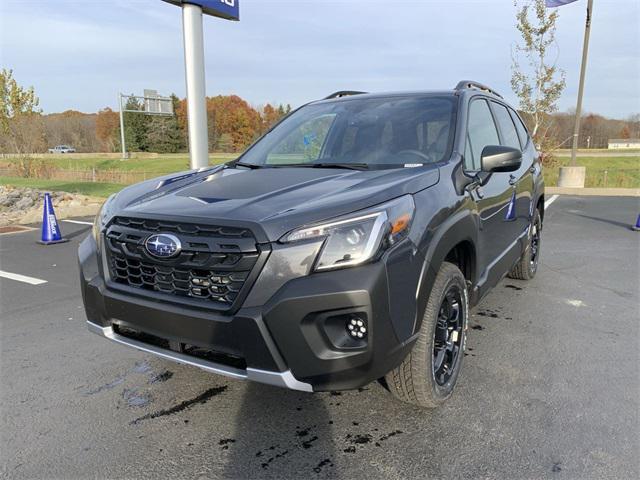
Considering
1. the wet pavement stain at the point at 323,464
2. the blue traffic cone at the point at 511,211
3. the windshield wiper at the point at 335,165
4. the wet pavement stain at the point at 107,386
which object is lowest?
the wet pavement stain at the point at 107,386

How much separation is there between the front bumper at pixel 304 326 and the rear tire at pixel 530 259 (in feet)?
11.7

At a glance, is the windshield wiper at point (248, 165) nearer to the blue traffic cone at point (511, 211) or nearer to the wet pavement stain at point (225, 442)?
the wet pavement stain at point (225, 442)

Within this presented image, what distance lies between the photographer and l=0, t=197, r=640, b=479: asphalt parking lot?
2.37 metres

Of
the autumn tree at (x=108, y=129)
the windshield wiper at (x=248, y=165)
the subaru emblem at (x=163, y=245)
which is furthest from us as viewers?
the autumn tree at (x=108, y=129)

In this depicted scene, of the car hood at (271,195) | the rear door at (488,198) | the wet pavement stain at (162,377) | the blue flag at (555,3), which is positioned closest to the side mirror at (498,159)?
the rear door at (488,198)

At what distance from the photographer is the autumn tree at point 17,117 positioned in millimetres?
22312

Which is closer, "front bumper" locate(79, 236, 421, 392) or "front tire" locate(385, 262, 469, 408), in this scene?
"front bumper" locate(79, 236, 421, 392)

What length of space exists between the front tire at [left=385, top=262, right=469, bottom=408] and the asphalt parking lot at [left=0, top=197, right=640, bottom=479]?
156mm

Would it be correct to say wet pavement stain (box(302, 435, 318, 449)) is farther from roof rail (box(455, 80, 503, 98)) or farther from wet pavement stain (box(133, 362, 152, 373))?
roof rail (box(455, 80, 503, 98))

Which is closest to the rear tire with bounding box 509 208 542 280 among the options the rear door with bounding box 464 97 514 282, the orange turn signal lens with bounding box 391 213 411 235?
the rear door with bounding box 464 97 514 282

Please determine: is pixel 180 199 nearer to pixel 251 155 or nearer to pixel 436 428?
pixel 251 155

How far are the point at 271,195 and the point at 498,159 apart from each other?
1509 millimetres

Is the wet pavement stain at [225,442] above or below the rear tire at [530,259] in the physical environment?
below

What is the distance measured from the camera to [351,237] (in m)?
2.16
